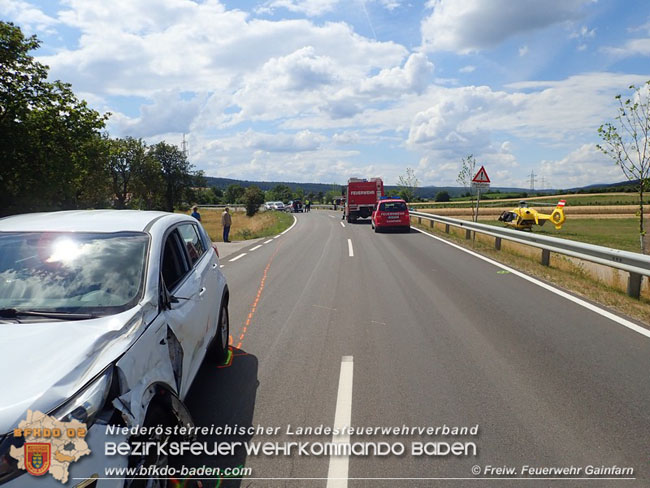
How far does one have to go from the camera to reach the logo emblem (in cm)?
183

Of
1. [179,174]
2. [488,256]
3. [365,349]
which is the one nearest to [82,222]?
[365,349]

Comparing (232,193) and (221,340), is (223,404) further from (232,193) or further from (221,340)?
(232,193)

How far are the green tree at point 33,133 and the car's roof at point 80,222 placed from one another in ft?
53.8

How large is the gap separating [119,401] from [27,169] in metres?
20.4

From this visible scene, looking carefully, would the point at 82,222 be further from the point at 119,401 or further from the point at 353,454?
the point at 353,454

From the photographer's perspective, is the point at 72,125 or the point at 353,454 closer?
the point at 353,454

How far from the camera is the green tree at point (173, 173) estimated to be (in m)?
82.4

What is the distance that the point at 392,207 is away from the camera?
2464 cm

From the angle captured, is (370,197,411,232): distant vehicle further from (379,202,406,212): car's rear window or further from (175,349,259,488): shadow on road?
(175,349,259,488): shadow on road

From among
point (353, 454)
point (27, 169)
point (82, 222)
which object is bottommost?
point (353, 454)

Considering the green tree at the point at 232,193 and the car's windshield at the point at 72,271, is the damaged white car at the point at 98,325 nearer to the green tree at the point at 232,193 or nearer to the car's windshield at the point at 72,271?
the car's windshield at the point at 72,271

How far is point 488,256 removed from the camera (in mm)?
14109

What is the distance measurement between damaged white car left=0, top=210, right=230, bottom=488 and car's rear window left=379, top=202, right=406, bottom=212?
2064 centimetres

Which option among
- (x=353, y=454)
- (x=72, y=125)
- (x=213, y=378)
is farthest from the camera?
(x=72, y=125)
